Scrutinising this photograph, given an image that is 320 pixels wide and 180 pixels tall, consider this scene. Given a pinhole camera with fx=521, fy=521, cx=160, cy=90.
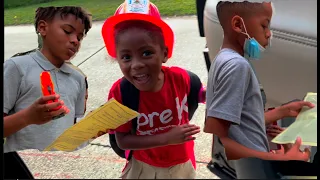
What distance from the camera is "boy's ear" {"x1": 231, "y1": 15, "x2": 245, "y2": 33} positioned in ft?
3.98

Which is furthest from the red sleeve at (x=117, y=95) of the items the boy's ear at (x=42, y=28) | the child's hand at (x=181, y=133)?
the boy's ear at (x=42, y=28)

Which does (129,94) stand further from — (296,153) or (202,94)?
(296,153)

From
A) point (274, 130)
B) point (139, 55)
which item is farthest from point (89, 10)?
point (274, 130)

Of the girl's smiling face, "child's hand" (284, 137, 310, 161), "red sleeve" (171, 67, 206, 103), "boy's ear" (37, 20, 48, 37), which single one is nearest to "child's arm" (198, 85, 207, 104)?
"red sleeve" (171, 67, 206, 103)

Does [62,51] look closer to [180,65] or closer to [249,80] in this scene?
[180,65]

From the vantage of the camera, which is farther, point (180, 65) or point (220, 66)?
point (180, 65)

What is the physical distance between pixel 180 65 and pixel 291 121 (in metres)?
0.30

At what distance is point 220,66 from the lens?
1183 millimetres

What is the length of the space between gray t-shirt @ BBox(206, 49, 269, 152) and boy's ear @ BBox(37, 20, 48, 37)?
1.32 ft

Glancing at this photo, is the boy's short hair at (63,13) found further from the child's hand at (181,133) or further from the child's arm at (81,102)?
the child's hand at (181,133)

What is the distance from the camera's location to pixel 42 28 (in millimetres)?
1242

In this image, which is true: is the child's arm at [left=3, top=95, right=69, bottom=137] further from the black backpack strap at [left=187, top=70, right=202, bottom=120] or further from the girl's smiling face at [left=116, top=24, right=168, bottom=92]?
the black backpack strap at [left=187, top=70, right=202, bottom=120]

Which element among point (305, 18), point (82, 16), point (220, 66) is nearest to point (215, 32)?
point (220, 66)

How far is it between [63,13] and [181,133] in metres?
0.40
